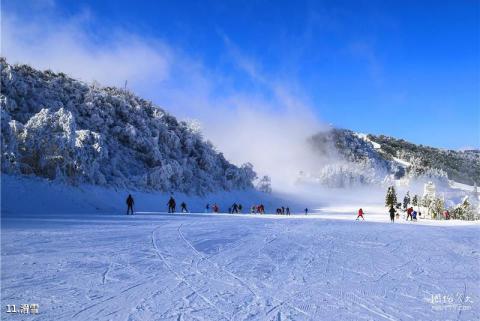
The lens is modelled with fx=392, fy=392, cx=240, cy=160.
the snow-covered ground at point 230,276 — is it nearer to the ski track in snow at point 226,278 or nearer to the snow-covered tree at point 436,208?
the ski track in snow at point 226,278

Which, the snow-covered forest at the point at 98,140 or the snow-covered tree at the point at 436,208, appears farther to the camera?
the snow-covered tree at the point at 436,208

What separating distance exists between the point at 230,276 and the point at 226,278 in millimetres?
227

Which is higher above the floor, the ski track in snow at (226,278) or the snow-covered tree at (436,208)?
the snow-covered tree at (436,208)

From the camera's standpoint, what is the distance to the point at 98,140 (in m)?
37.6

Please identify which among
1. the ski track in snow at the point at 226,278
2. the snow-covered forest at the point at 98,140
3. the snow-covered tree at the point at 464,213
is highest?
the snow-covered forest at the point at 98,140

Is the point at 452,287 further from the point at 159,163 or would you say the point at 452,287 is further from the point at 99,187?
the point at 159,163

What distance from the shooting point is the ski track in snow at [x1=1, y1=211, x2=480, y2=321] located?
630 cm

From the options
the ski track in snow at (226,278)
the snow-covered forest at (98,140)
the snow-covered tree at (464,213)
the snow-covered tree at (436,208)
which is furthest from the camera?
the snow-covered tree at (464,213)

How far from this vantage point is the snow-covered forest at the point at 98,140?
32.7 metres

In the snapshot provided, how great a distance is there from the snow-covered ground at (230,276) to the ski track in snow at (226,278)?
0.02 m

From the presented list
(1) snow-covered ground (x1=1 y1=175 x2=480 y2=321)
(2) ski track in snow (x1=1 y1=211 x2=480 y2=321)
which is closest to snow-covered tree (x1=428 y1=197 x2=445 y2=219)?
(1) snow-covered ground (x1=1 y1=175 x2=480 y2=321)

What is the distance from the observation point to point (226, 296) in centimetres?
708

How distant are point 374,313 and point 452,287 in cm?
319

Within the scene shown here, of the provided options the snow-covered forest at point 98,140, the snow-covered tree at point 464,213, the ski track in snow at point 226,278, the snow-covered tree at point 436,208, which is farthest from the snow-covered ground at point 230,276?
the snow-covered tree at point 464,213
